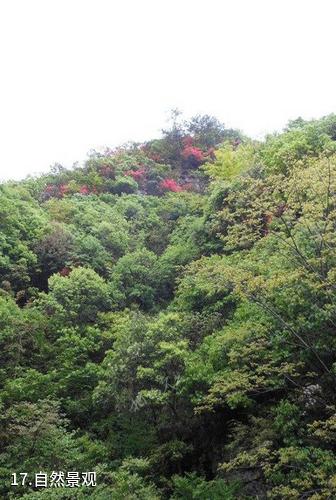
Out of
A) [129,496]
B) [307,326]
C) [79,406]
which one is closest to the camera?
[129,496]

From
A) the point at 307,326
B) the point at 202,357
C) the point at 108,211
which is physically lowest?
the point at 202,357

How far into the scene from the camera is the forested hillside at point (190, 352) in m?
8.52

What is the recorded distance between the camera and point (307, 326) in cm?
887

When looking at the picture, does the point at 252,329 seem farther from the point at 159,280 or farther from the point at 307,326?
the point at 159,280

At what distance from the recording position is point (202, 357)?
1082 centimetres

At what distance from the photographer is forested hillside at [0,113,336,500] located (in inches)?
335

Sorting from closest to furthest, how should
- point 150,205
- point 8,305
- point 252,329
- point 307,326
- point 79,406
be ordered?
point 307,326
point 252,329
point 79,406
point 8,305
point 150,205

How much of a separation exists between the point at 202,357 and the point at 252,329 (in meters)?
1.71

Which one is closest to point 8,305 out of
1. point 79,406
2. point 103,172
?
point 79,406

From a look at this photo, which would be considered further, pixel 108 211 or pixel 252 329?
pixel 108 211

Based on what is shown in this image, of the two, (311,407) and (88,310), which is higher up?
(88,310)

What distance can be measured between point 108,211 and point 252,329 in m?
14.4

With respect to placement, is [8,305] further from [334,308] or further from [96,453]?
[334,308]

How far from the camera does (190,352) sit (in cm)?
1112
